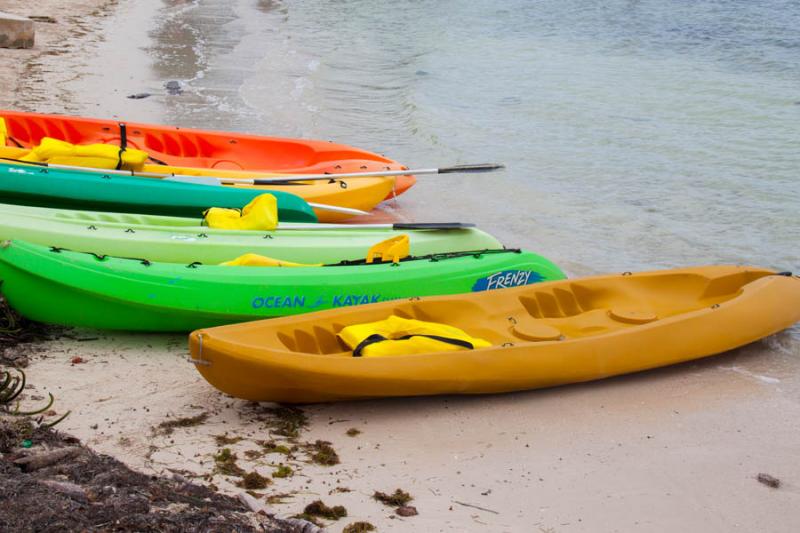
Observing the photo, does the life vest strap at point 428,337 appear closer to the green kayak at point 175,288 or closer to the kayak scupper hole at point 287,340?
the kayak scupper hole at point 287,340

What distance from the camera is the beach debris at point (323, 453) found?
387 centimetres

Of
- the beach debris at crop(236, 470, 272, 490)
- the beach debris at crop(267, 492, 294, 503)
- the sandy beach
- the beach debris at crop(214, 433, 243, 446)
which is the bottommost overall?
the sandy beach

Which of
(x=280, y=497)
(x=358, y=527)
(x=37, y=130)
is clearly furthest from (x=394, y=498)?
(x=37, y=130)

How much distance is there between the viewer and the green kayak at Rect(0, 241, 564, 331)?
4.85 metres

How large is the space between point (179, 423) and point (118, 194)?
115 inches

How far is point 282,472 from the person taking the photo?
12.1 ft

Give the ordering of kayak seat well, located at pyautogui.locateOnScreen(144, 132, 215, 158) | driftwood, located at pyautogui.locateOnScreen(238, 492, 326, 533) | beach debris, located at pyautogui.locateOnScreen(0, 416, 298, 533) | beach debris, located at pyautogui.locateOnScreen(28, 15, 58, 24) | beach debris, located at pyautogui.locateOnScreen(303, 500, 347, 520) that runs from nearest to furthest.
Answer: beach debris, located at pyautogui.locateOnScreen(0, 416, 298, 533), driftwood, located at pyautogui.locateOnScreen(238, 492, 326, 533), beach debris, located at pyautogui.locateOnScreen(303, 500, 347, 520), kayak seat well, located at pyautogui.locateOnScreen(144, 132, 215, 158), beach debris, located at pyautogui.locateOnScreen(28, 15, 58, 24)

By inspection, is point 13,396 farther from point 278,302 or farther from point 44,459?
point 278,302

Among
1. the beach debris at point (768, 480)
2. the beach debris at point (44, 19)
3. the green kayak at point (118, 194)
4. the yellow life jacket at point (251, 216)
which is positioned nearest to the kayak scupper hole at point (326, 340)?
the yellow life jacket at point (251, 216)

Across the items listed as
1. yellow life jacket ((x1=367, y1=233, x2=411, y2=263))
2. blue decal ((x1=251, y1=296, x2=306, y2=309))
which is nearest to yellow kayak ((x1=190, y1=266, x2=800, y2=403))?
blue decal ((x1=251, y1=296, x2=306, y2=309))

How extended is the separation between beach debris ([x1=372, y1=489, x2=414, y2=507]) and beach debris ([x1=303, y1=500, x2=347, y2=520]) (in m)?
0.20

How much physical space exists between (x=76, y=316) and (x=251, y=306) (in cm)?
91

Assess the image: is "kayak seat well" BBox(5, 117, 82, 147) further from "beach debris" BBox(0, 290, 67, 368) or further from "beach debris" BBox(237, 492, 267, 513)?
"beach debris" BBox(237, 492, 267, 513)

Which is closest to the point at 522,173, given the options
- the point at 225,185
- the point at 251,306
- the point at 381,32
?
the point at 225,185
